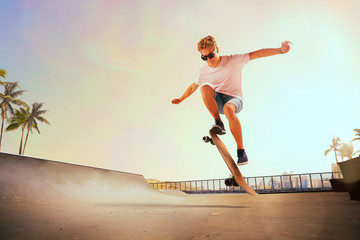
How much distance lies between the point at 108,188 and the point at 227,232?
6.37 meters

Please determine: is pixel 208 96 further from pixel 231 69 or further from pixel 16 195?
pixel 16 195

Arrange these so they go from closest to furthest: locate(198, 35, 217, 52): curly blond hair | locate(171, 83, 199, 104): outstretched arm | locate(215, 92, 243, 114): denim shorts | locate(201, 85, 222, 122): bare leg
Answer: locate(215, 92, 243, 114): denim shorts, locate(198, 35, 217, 52): curly blond hair, locate(201, 85, 222, 122): bare leg, locate(171, 83, 199, 104): outstretched arm

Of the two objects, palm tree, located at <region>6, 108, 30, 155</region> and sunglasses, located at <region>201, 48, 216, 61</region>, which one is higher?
palm tree, located at <region>6, 108, 30, 155</region>

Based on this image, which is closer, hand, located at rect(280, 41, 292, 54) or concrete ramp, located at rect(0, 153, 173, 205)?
hand, located at rect(280, 41, 292, 54)

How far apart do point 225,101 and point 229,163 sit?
1260 mm

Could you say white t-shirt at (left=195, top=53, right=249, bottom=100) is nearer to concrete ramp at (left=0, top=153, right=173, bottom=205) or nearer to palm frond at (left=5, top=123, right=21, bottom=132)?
concrete ramp at (left=0, top=153, right=173, bottom=205)

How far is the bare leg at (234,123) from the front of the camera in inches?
158

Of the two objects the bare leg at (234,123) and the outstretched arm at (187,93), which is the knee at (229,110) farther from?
the outstretched arm at (187,93)

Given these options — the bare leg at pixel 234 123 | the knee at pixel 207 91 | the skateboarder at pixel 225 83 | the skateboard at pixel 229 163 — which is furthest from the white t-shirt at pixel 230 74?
the skateboard at pixel 229 163

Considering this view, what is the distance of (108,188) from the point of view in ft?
24.6

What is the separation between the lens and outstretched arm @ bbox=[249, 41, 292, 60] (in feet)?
12.9

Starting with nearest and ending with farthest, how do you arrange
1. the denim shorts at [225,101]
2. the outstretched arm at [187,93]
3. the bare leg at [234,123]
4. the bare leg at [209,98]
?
1. the bare leg at [234,123]
2. the denim shorts at [225,101]
3. the bare leg at [209,98]
4. the outstretched arm at [187,93]

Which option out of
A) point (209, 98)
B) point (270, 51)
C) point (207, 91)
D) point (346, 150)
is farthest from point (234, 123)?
point (346, 150)

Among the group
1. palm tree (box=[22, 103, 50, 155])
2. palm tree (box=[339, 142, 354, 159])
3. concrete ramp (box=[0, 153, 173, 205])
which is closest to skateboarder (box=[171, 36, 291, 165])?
concrete ramp (box=[0, 153, 173, 205])
